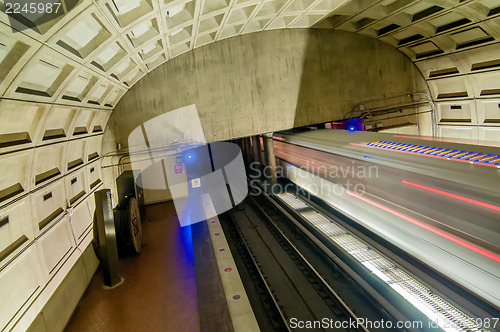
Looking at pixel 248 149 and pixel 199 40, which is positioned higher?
pixel 199 40

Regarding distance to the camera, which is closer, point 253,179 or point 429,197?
point 429,197

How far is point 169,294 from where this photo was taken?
6.69m

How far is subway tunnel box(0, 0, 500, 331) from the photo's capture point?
482 cm

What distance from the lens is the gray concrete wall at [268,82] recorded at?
36.9 ft

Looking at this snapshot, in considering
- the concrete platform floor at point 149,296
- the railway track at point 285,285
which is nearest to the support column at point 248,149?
the railway track at point 285,285

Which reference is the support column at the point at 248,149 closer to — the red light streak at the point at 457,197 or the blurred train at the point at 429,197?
the blurred train at the point at 429,197

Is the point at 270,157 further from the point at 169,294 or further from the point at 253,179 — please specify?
the point at 169,294

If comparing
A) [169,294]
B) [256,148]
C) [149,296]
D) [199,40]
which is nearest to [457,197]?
[169,294]

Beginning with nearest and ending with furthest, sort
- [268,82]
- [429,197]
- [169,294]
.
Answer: [429,197] → [169,294] → [268,82]

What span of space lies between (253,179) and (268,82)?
594 centimetres

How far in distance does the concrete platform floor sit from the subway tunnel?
0.05 metres

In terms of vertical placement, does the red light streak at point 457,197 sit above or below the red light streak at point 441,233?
above

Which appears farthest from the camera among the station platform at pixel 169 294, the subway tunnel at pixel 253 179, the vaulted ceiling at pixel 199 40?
the station platform at pixel 169 294

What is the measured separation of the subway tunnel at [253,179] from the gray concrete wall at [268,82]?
70mm
